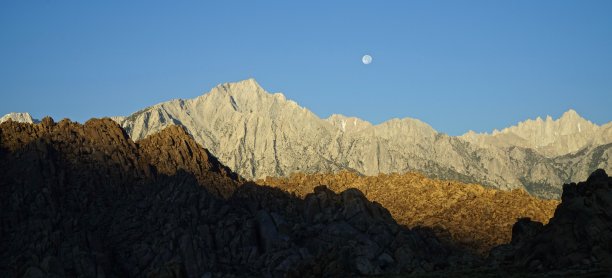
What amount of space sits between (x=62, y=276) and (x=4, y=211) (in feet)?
148

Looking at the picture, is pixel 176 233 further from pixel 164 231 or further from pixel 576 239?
pixel 576 239

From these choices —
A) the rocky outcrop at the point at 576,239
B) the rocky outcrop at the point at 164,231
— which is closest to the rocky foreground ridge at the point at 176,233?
the rocky outcrop at the point at 164,231

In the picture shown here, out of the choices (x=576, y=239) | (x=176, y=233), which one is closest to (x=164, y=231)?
(x=176, y=233)

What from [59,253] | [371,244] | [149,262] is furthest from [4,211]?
[371,244]

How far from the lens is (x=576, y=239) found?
259ft

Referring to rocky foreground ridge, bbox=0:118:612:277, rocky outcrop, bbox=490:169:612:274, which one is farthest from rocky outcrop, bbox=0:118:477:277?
rocky outcrop, bbox=490:169:612:274

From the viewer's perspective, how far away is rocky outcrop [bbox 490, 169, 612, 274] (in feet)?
248

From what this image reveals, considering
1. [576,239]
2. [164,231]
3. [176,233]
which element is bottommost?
[576,239]

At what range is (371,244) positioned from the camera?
15538cm

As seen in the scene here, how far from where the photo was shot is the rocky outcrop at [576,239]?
7562 cm

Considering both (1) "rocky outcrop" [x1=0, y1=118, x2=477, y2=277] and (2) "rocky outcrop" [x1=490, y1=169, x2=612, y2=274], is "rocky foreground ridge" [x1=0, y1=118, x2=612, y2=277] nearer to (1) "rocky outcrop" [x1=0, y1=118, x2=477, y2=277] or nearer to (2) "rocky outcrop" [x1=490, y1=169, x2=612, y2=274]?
(1) "rocky outcrop" [x1=0, y1=118, x2=477, y2=277]

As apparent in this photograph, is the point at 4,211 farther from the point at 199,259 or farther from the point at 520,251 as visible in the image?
the point at 520,251

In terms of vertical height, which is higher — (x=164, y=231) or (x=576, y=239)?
(x=164, y=231)

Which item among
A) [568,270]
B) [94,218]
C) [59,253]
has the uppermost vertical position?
[94,218]
